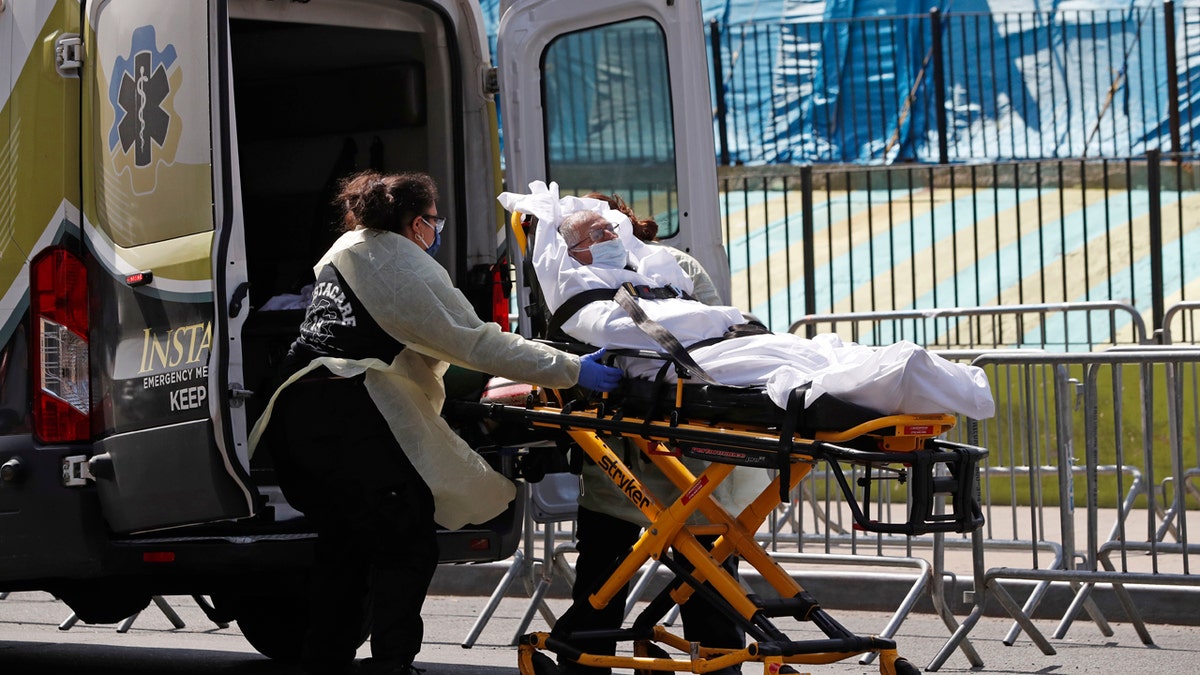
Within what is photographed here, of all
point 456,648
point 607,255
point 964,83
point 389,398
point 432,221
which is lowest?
point 456,648

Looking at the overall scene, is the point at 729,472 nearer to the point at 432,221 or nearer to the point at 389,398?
the point at 389,398

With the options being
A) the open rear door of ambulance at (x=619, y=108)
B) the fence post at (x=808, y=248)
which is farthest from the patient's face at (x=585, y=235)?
the fence post at (x=808, y=248)

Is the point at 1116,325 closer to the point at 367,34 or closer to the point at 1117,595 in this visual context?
the point at 1117,595

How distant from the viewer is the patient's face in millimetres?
5234

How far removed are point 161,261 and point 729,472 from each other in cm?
183

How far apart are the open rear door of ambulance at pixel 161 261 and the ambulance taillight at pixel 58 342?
0.05 m

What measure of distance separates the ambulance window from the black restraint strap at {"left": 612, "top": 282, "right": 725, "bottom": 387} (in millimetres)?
1295

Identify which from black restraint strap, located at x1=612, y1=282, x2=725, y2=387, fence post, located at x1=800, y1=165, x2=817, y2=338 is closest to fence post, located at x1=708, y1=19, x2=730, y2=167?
fence post, located at x1=800, y1=165, x2=817, y2=338

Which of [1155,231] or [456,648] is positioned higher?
[1155,231]

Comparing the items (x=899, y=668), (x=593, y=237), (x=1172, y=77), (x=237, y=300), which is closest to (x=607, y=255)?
(x=593, y=237)

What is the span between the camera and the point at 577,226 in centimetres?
524

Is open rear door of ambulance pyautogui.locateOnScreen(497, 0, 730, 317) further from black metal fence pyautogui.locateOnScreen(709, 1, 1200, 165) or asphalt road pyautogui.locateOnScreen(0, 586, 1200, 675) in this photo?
black metal fence pyautogui.locateOnScreen(709, 1, 1200, 165)

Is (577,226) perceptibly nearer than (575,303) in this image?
No

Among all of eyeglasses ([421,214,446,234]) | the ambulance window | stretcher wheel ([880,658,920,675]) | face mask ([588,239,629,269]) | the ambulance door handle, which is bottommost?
stretcher wheel ([880,658,920,675])
